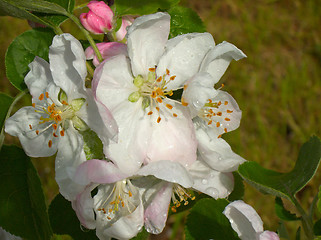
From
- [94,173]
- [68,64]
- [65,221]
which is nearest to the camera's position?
[94,173]

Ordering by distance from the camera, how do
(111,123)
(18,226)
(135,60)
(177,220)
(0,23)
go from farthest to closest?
(0,23)
(177,220)
(18,226)
(135,60)
(111,123)

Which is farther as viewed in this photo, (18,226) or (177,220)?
(177,220)

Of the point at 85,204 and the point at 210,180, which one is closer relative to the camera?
the point at 85,204

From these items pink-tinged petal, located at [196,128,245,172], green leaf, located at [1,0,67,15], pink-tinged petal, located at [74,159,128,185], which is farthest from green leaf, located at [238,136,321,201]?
green leaf, located at [1,0,67,15]

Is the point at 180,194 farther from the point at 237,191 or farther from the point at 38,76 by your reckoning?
the point at 38,76

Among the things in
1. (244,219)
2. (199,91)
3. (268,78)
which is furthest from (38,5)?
(268,78)

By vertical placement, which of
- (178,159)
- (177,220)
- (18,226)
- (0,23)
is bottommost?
(177,220)

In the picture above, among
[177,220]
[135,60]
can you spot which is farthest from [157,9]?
[177,220]

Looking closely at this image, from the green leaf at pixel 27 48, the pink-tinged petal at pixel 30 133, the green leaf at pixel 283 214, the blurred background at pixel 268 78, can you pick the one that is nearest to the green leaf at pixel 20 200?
the pink-tinged petal at pixel 30 133

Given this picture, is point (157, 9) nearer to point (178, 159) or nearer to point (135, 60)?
point (135, 60)
